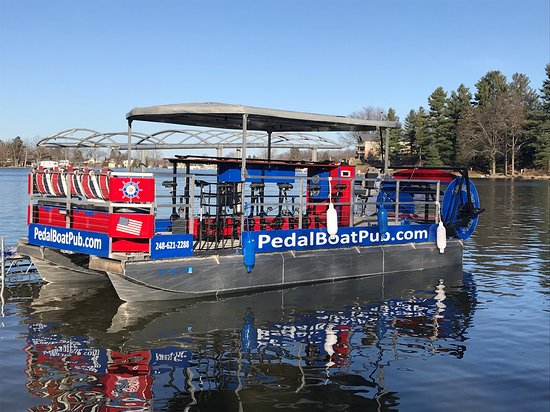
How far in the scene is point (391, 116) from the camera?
106 metres

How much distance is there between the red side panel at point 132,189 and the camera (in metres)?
10.4

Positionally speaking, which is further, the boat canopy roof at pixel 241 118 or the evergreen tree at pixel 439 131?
the evergreen tree at pixel 439 131

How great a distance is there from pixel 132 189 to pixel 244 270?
265cm

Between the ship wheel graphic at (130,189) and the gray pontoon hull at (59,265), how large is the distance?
2802 millimetres

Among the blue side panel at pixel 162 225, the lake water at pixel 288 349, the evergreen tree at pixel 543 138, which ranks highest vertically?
the evergreen tree at pixel 543 138

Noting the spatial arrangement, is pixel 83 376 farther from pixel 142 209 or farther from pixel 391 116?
pixel 391 116

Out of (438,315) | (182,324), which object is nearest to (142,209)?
(182,324)

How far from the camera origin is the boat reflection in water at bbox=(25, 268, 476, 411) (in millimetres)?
6973

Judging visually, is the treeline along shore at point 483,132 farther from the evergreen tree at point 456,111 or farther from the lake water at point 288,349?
the lake water at point 288,349

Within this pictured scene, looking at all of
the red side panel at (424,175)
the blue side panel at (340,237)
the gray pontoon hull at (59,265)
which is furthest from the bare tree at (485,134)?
the gray pontoon hull at (59,265)

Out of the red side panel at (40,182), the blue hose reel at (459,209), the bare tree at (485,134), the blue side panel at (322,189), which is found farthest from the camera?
the bare tree at (485,134)

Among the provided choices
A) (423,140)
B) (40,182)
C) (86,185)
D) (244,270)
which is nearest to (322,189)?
(244,270)

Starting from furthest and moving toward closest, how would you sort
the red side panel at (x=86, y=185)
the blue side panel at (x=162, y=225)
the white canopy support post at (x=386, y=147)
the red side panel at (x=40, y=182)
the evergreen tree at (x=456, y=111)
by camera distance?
1. the evergreen tree at (x=456, y=111)
2. the white canopy support post at (x=386, y=147)
3. the blue side panel at (x=162, y=225)
4. the red side panel at (x=40, y=182)
5. the red side panel at (x=86, y=185)

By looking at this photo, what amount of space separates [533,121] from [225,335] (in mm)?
83502
